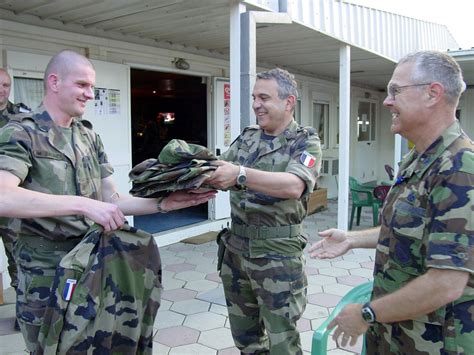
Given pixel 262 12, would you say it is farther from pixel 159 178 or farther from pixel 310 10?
pixel 159 178

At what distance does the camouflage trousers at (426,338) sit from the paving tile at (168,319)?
216 centimetres

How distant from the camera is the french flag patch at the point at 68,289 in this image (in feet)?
4.77

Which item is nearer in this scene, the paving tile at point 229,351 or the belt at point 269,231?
the belt at point 269,231

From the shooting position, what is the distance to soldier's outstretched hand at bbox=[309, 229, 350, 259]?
5.99 ft

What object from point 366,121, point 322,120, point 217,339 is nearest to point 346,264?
point 217,339

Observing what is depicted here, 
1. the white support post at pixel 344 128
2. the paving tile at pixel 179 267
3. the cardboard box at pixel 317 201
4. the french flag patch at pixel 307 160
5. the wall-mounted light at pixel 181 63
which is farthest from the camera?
the cardboard box at pixel 317 201

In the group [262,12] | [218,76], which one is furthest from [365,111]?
[262,12]

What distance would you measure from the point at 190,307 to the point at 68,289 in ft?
7.58

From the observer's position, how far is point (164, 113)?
14.0 meters

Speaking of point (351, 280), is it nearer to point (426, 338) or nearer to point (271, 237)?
point (271, 237)

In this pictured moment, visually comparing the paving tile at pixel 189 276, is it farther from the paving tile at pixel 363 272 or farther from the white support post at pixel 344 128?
the white support post at pixel 344 128

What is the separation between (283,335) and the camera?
6.87 feet

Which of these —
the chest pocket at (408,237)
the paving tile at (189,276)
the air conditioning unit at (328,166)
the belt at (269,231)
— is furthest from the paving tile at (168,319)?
the air conditioning unit at (328,166)

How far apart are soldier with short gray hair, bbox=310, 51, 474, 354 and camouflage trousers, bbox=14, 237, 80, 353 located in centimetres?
113
